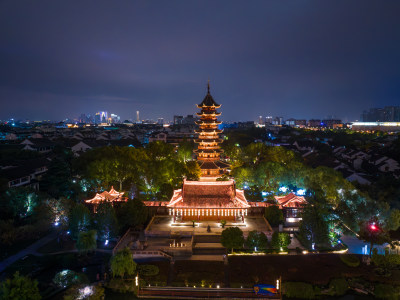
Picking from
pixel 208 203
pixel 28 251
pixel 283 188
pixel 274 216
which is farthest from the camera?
pixel 283 188

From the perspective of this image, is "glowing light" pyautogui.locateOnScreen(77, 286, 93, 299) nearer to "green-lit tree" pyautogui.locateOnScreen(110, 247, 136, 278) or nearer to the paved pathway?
"green-lit tree" pyautogui.locateOnScreen(110, 247, 136, 278)

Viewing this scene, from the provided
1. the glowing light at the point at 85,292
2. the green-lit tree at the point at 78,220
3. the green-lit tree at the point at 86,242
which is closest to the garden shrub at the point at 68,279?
the glowing light at the point at 85,292

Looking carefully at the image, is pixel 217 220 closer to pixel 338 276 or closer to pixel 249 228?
pixel 249 228

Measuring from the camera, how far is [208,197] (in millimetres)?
28125

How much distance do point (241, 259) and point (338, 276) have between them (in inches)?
271

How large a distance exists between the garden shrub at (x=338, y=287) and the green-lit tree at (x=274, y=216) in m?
8.43

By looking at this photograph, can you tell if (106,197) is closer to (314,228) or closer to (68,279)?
(68,279)

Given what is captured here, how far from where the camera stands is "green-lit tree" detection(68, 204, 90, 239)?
77.7 ft

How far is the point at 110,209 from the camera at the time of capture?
24125 millimetres

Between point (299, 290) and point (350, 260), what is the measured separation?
548 cm

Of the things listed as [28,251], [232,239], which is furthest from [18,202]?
[232,239]

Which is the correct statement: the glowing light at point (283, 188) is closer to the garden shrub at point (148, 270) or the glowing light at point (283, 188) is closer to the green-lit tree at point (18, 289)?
the garden shrub at point (148, 270)

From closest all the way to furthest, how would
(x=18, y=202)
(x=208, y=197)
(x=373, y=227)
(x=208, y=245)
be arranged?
(x=373, y=227) < (x=208, y=245) < (x=18, y=202) < (x=208, y=197)

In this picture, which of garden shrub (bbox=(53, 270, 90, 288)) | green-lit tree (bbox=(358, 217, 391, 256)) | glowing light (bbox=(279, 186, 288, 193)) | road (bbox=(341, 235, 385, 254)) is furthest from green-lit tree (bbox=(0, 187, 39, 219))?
green-lit tree (bbox=(358, 217, 391, 256))
